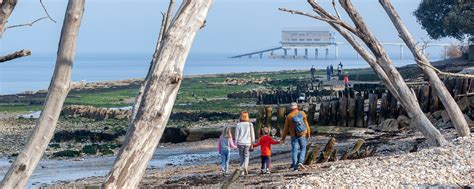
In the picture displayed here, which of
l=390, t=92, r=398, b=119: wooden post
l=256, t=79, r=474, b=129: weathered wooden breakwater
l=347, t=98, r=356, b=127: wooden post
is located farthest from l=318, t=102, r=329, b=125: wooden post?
l=390, t=92, r=398, b=119: wooden post

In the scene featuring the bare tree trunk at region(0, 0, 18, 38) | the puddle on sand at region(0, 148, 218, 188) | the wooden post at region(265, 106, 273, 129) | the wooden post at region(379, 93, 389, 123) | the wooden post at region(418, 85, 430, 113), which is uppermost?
the bare tree trunk at region(0, 0, 18, 38)

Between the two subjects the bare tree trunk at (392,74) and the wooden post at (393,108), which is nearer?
the bare tree trunk at (392,74)

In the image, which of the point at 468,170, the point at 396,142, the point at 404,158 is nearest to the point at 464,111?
the point at 396,142

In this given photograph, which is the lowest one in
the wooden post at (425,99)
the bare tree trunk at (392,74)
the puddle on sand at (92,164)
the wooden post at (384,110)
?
the puddle on sand at (92,164)

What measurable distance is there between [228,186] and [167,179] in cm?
645

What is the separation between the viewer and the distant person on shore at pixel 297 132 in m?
18.3

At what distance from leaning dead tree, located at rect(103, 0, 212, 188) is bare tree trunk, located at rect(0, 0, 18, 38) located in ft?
4.02

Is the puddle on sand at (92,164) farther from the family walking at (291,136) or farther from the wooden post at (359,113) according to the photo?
the family walking at (291,136)

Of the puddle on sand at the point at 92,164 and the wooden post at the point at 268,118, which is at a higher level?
the wooden post at the point at 268,118

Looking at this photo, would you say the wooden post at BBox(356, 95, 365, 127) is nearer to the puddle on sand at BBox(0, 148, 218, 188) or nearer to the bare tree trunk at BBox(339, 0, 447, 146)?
the puddle on sand at BBox(0, 148, 218, 188)

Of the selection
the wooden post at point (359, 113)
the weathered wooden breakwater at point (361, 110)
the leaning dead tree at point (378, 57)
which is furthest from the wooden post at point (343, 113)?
the leaning dead tree at point (378, 57)

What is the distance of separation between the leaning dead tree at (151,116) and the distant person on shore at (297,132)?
1173 cm

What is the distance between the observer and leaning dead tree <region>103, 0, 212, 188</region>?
6457 millimetres

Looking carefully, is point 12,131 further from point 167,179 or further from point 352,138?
point 167,179
